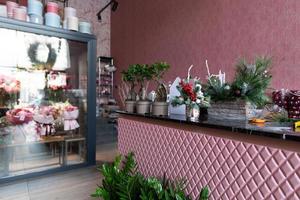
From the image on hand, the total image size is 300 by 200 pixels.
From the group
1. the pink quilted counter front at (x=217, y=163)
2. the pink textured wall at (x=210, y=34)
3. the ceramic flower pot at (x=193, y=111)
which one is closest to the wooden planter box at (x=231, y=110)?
the ceramic flower pot at (x=193, y=111)

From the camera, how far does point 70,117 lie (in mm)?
3781

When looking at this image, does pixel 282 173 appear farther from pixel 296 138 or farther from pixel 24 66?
pixel 24 66

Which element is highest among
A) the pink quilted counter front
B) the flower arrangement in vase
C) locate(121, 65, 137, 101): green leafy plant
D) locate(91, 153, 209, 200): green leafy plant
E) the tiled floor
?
locate(121, 65, 137, 101): green leafy plant

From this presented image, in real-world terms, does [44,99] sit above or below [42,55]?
below

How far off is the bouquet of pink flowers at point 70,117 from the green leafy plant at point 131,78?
1555 mm

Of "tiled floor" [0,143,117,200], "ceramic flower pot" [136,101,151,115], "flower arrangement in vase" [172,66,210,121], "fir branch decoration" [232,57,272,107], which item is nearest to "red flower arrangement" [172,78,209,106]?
"flower arrangement in vase" [172,66,210,121]

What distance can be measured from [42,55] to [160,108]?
2347 millimetres

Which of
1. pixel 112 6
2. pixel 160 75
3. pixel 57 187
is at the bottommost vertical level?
pixel 57 187

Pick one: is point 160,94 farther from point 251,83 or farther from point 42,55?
point 42,55

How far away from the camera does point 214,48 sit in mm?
4699

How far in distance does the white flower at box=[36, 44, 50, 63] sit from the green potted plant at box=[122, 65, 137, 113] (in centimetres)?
177

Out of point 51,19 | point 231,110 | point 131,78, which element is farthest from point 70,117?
point 231,110

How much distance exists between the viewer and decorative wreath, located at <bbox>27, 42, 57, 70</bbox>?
3471 mm

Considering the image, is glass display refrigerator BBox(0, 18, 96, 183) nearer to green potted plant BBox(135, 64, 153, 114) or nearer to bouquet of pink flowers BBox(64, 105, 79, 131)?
bouquet of pink flowers BBox(64, 105, 79, 131)
